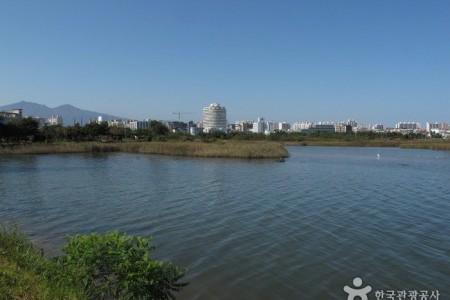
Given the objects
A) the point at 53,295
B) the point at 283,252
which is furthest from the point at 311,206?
the point at 53,295

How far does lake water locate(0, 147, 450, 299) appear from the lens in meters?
8.62

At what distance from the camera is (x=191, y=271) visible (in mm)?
8922

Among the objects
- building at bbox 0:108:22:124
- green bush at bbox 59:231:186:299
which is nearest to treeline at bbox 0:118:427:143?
building at bbox 0:108:22:124

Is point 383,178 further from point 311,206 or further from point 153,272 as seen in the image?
point 153,272

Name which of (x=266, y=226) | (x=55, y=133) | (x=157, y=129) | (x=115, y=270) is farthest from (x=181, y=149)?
(x=157, y=129)

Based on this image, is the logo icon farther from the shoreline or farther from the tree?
the tree

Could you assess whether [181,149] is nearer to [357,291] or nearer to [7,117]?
[7,117]

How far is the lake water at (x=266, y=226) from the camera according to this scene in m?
8.62

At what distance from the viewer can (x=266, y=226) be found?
13375mm

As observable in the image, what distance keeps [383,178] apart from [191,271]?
79.8ft

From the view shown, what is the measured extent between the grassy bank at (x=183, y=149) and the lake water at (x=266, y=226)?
70.6 ft

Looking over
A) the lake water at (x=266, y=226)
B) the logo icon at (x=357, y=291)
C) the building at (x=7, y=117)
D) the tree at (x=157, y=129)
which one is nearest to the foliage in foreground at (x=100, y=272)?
the lake water at (x=266, y=226)

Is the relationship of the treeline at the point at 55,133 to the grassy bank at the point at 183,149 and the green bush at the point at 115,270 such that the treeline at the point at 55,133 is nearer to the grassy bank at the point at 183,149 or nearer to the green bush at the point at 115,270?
the grassy bank at the point at 183,149

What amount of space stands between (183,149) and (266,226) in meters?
40.2
